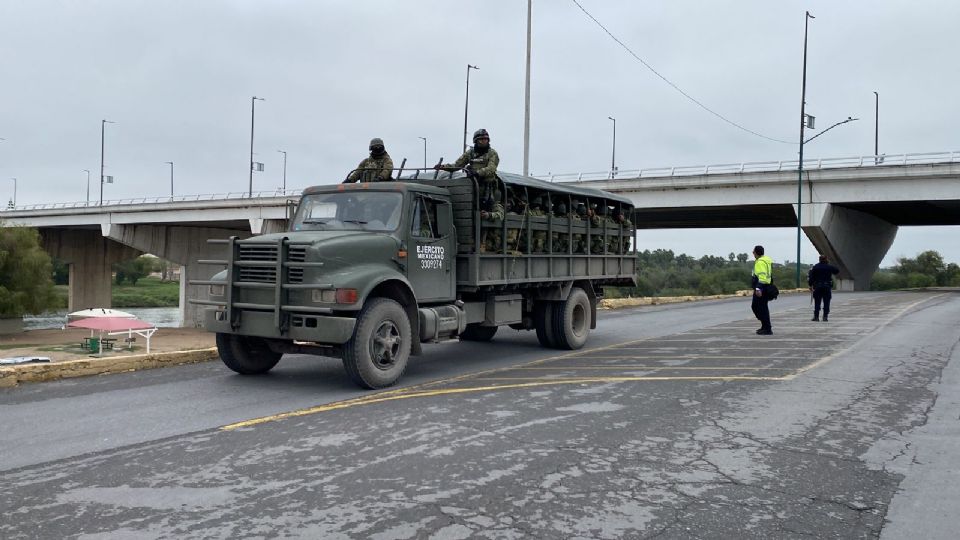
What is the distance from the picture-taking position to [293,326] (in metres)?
7.92

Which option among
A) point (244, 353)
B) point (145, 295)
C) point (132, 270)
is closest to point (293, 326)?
point (244, 353)

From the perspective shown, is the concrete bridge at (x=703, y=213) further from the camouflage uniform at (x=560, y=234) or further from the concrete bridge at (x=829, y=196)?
the camouflage uniform at (x=560, y=234)

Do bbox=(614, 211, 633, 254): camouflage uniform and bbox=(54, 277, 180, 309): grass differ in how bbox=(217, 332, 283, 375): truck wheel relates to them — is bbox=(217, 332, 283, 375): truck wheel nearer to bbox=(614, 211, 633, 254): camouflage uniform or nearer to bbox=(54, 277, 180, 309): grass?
bbox=(614, 211, 633, 254): camouflage uniform

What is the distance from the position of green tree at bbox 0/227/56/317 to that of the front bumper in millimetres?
30750

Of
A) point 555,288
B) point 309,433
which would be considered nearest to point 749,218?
point 555,288

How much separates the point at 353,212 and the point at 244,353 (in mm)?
2264

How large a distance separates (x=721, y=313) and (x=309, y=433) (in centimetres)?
1732

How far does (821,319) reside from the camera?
17828 mm

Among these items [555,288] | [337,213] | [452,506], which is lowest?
[452,506]

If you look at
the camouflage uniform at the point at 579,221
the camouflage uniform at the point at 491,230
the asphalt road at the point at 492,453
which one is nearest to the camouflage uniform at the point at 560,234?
the camouflage uniform at the point at 579,221

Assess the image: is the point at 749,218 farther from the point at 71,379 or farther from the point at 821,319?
the point at 71,379

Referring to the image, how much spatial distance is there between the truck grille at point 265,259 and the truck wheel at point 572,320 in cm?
524

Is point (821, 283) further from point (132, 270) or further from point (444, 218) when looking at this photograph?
point (132, 270)

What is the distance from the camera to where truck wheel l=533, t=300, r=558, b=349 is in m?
11.9
